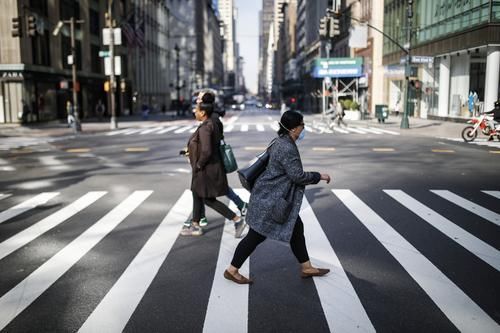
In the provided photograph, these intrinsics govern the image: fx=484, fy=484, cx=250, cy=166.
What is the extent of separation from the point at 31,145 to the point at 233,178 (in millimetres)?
13553

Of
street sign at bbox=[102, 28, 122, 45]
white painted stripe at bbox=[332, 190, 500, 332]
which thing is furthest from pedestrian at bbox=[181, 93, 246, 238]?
street sign at bbox=[102, 28, 122, 45]

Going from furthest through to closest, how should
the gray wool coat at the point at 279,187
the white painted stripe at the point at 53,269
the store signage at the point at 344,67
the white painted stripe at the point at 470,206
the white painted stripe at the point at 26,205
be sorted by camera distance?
the store signage at the point at 344,67 < the white painted stripe at the point at 26,205 < the white painted stripe at the point at 470,206 < the gray wool coat at the point at 279,187 < the white painted stripe at the point at 53,269

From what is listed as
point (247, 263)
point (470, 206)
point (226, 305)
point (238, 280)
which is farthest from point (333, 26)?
point (226, 305)

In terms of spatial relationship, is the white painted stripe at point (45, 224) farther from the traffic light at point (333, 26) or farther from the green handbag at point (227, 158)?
the traffic light at point (333, 26)

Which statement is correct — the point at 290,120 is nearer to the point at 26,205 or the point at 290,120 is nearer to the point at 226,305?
the point at 226,305

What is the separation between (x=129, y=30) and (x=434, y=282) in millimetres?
46334

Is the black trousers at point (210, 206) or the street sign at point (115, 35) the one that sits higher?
the street sign at point (115, 35)

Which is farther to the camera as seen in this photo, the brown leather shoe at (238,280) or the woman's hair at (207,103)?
the woman's hair at (207,103)

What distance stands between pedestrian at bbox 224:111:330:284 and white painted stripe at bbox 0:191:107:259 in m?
3.51

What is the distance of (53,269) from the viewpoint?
5.68m

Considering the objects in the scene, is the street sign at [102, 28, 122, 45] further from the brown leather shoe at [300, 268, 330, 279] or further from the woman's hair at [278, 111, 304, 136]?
the brown leather shoe at [300, 268, 330, 279]

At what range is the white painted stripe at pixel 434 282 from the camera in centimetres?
424

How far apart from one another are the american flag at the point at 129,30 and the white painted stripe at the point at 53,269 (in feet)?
133

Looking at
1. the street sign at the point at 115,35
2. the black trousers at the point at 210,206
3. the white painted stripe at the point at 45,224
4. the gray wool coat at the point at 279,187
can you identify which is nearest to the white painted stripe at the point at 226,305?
the gray wool coat at the point at 279,187
